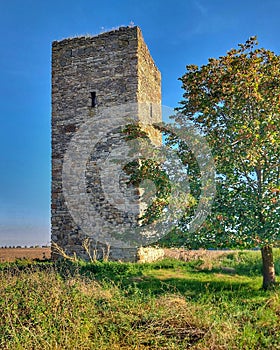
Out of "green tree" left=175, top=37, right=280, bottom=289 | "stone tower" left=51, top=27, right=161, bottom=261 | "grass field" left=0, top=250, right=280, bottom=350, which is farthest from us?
"stone tower" left=51, top=27, right=161, bottom=261

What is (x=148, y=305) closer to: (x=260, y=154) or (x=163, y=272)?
(x=260, y=154)

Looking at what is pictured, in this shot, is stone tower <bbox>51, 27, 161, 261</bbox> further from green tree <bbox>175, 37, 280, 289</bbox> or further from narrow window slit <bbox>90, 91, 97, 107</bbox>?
green tree <bbox>175, 37, 280, 289</bbox>

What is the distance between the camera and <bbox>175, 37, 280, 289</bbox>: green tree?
8.28 meters

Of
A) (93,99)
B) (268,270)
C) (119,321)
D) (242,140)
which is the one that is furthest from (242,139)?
(93,99)

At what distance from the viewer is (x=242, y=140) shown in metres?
8.57

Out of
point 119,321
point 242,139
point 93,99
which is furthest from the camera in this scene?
point 93,99

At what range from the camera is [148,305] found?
259 inches

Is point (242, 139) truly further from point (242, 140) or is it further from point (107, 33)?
point (107, 33)

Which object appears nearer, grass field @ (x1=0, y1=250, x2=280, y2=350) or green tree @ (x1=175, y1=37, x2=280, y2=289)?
grass field @ (x1=0, y1=250, x2=280, y2=350)

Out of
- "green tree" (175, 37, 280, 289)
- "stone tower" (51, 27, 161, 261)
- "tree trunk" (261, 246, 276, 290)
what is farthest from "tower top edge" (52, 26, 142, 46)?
"tree trunk" (261, 246, 276, 290)

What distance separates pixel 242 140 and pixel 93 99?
24.3ft

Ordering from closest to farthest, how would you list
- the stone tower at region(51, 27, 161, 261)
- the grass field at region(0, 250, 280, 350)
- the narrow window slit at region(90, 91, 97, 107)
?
1. the grass field at region(0, 250, 280, 350)
2. the stone tower at region(51, 27, 161, 261)
3. the narrow window slit at region(90, 91, 97, 107)

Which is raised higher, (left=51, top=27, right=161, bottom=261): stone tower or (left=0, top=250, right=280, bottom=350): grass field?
(left=51, top=27, right=161, bottom=261): stone tower

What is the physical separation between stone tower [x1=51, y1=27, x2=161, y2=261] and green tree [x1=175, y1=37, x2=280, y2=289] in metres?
4.96
